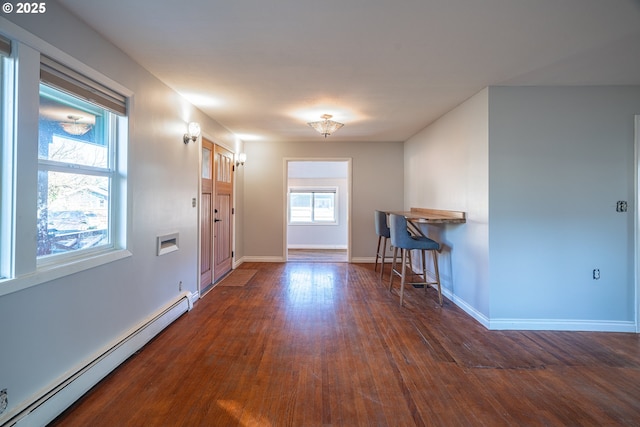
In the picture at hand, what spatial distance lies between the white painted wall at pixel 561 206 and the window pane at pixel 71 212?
3.38 m

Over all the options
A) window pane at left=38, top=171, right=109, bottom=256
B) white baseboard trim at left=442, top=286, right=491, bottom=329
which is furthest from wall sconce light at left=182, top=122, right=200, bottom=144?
white baseboard trim at left=442, top=286, right=491, bottom=329

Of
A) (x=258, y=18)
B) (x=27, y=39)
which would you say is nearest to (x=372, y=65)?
(x=258, y=18)

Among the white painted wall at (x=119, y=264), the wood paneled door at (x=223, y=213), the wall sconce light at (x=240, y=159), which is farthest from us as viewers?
the wall sconce light at (x=240, y=159)

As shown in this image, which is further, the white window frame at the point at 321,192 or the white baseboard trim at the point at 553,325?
the white window frame at the point at 321,192

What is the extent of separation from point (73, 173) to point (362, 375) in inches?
93.0

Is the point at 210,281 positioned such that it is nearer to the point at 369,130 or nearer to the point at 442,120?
the point at 369,130

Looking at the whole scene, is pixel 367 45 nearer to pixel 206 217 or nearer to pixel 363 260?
pixel 206 217

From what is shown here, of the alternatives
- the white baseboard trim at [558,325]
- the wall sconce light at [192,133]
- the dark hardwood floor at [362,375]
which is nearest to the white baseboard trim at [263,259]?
the dark hardwood floor at [362,375]

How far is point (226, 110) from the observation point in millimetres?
3811

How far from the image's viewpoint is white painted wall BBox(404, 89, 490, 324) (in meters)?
3.00

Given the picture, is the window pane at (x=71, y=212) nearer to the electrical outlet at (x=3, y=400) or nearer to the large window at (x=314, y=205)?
the electrical outlet at (x=3, y=400)

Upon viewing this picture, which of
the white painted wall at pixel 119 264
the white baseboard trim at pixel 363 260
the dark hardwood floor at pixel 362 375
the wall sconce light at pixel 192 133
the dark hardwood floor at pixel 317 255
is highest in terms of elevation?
the wall sconce light at pixel 192 133

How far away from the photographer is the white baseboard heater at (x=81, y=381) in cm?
148

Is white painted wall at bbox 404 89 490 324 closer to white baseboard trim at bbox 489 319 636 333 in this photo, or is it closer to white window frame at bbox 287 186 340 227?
white baseboard trim at bbox 489 319 636 333
